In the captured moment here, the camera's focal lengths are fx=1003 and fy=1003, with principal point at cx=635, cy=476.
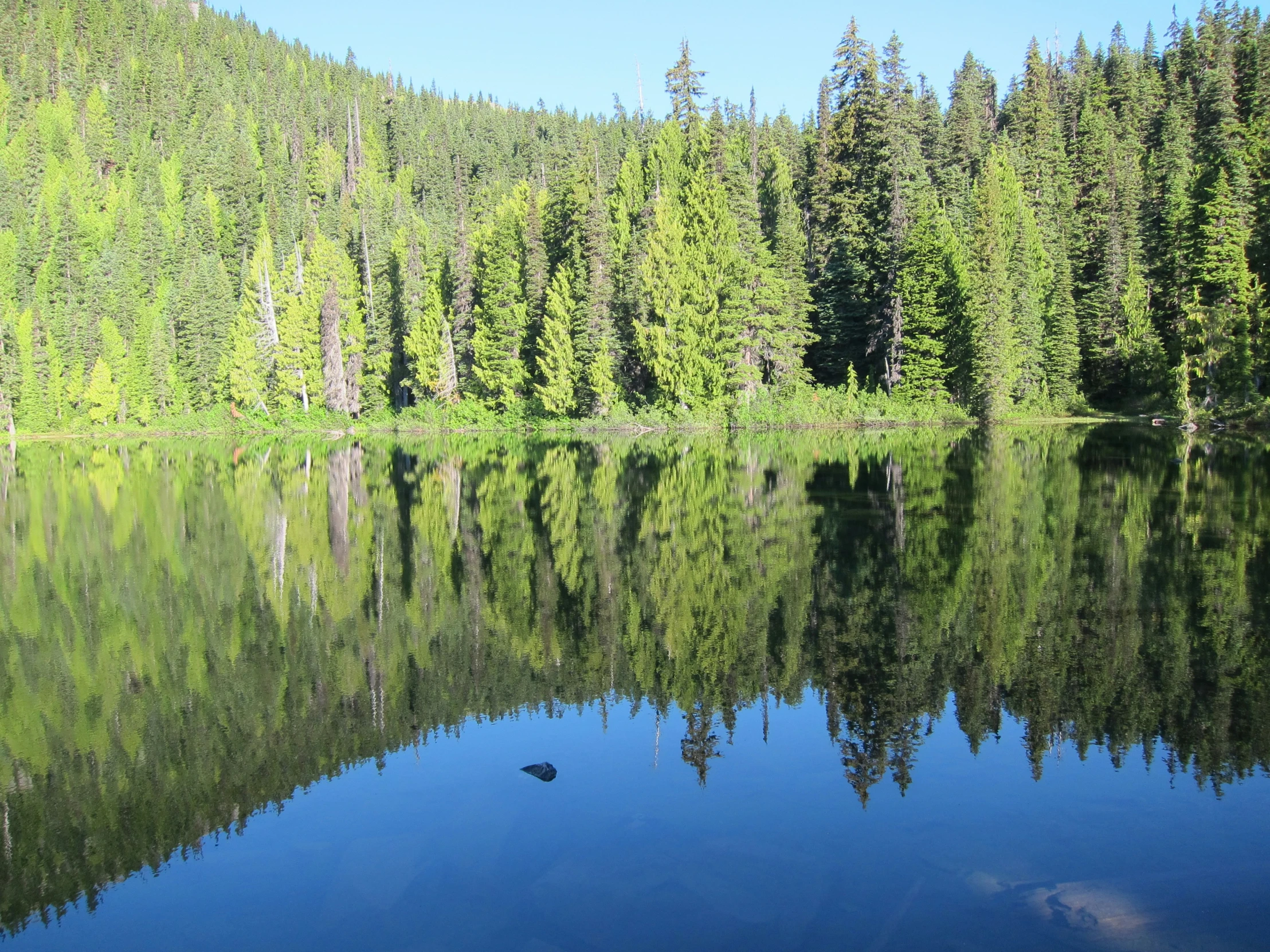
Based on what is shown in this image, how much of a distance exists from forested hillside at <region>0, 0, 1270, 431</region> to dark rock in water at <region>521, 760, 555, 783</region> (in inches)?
1969

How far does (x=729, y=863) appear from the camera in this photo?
725 centimetres

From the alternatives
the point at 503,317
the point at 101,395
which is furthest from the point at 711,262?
the point at 101,395

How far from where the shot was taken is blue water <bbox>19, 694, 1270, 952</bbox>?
6430mm

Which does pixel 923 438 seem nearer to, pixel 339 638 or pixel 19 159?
pixel 339 638

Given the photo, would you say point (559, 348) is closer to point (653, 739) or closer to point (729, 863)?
point (653, 739)

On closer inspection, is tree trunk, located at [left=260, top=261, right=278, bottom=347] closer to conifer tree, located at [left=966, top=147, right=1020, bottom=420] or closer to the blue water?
conifer tree, located at [left=966, top=147, right=1020, bottom=420]

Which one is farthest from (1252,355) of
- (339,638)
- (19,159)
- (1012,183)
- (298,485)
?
(19,159)

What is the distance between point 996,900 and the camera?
21.8 feet

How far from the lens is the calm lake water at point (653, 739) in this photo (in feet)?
22.3

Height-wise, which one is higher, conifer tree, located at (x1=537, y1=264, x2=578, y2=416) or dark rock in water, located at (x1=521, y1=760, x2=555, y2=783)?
conifer tree, located at (x1=537, y1=264, x2=578, y2=416)

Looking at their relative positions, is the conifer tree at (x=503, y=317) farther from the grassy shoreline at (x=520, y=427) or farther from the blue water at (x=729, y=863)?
the blue water at (x=729, y=863)

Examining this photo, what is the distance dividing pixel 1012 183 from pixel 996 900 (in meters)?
72.0

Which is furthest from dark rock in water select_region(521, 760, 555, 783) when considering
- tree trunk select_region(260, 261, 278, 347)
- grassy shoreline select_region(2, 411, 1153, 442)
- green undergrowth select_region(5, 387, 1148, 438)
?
tree trunk select_region(260, 261, 278, 347)

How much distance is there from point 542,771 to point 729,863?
2.38m
